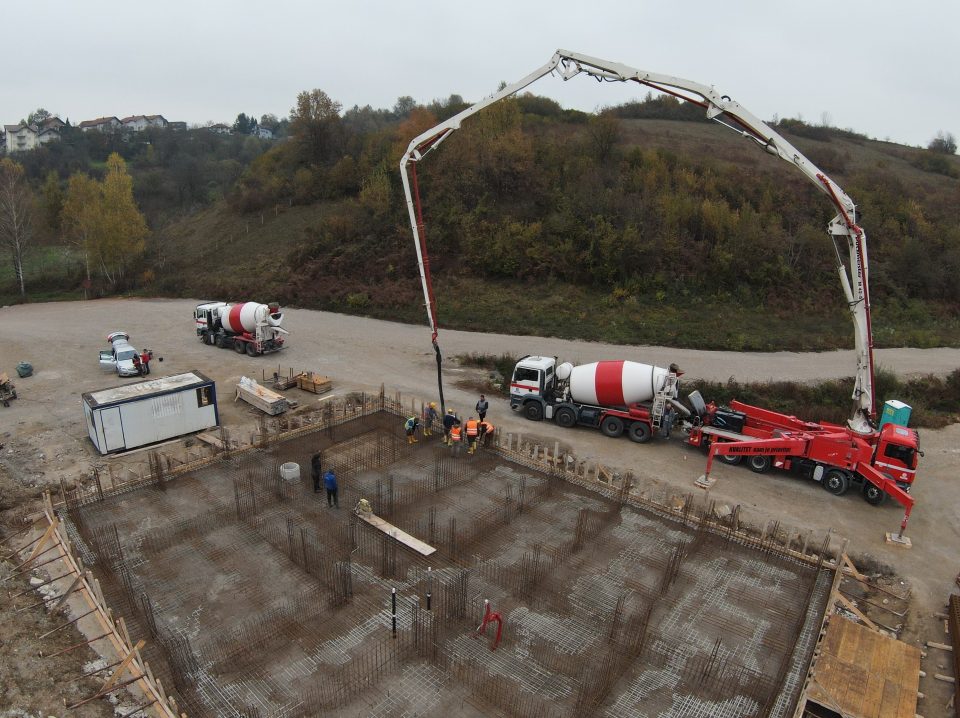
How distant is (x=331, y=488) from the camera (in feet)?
45.5

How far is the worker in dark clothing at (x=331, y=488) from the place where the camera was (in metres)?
13.8

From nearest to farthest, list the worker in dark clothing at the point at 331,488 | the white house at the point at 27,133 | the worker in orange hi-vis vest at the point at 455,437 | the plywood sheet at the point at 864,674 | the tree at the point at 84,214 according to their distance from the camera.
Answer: the plywood sheet at the point at 864,674 < the worker in dark clothing at the point at 331,488 < the worker in orange hi-vis vest at the point at 455,437 < the tree at the point at 84,214 < the white house at the point at 27,133

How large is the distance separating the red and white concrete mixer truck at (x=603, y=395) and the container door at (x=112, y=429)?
12.4 meters

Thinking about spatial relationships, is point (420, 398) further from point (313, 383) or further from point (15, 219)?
point (15, 219)

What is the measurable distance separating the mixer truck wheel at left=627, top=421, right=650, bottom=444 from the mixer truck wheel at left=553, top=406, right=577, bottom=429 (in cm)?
188

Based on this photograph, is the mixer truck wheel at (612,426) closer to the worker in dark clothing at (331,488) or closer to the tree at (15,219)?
the worker in dark clothing at (331,488)

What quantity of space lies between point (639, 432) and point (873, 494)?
6354 millimetres

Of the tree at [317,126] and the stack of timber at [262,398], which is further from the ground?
the tree at [317,126]

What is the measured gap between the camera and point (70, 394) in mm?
22188

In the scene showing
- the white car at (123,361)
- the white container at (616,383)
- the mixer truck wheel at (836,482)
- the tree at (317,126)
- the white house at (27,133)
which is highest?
the white house at (27,133)

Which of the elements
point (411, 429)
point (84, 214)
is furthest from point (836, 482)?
point (84, 214)

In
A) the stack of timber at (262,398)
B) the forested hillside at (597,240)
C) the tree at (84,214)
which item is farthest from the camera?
the tree at (84,214)

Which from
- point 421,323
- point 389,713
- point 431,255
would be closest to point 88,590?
point 389,713

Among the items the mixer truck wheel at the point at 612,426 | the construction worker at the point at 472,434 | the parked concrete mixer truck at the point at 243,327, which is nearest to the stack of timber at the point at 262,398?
the parked concrete mixer truck at the point at 243,327
